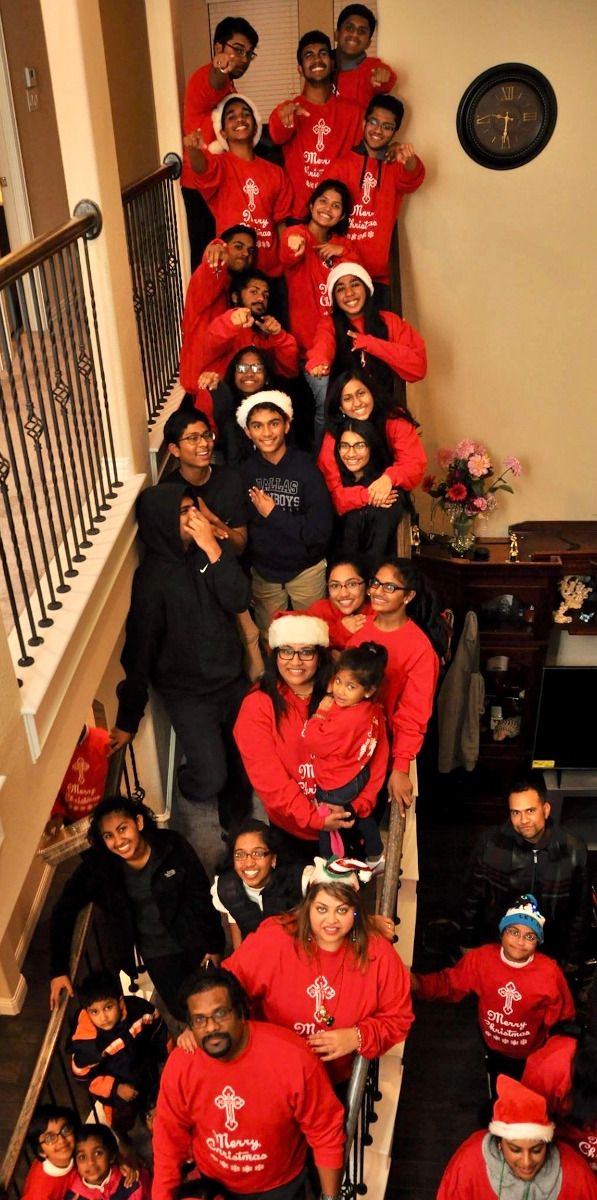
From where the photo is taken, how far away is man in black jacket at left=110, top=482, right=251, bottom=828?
3.65 meters

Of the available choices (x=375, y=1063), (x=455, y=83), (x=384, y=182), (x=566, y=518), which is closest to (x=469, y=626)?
(x=566, y=518)

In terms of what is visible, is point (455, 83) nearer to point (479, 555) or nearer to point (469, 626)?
point (479, 555)

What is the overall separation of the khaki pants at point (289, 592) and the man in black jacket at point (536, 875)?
1.10 metres

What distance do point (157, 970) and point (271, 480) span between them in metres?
1.88

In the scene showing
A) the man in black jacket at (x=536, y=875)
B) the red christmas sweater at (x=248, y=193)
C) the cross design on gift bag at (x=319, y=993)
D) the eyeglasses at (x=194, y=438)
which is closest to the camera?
the cross design on gift bag at (x=319, y=993)

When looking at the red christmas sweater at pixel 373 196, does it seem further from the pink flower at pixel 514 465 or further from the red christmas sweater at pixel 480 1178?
the red christmas sweater at pixel 480 1178

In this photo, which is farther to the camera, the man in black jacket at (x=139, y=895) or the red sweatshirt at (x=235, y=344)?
the red sweatshirt at (x=235, y=344)

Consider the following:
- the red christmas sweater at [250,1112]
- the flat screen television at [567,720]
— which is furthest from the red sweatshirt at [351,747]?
the flat screen television at [567,720]

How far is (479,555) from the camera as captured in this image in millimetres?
6648

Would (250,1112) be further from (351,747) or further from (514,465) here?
(514,465)

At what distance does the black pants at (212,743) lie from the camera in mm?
3914

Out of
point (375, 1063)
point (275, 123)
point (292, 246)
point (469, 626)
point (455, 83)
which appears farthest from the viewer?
point (469, 626)

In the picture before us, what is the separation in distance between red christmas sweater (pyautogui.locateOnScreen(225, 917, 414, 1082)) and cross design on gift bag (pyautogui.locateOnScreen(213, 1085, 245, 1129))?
0.34m

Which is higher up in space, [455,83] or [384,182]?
[455,83]
